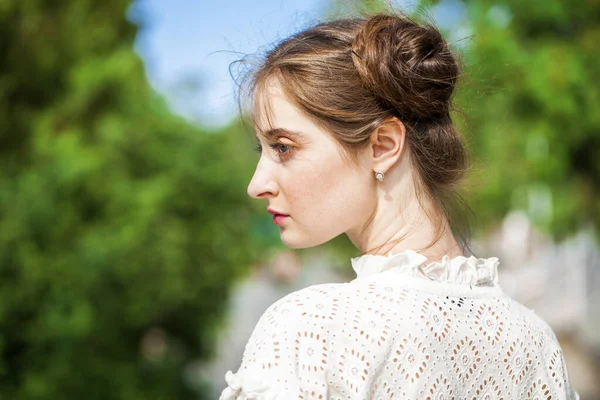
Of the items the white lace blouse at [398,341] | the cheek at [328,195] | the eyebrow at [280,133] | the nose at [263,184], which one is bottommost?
the white lace blouse at [398,341]

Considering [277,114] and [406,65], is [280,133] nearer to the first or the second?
[277,114]

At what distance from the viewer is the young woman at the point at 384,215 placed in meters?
1.23

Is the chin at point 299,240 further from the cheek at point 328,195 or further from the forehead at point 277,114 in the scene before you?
the forehead at point 277,114

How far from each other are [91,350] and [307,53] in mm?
4849

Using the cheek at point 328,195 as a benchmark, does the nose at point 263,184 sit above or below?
above

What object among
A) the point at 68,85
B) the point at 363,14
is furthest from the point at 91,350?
the point at 363,14

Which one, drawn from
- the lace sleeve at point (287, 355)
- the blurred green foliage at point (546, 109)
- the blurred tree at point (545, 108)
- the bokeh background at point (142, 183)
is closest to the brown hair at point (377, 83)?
the lace sleeve at point (287, 355)

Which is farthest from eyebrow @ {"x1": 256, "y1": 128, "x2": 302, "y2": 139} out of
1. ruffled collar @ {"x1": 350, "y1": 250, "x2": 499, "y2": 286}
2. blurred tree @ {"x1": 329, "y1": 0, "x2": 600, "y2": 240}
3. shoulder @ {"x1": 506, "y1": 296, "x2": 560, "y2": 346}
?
blurred tree @ {"x1": 329, "y1": 0, "x2": 600, "y2": 240}

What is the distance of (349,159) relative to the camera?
1349mm

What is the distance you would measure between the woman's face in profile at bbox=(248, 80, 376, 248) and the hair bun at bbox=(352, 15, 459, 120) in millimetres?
127

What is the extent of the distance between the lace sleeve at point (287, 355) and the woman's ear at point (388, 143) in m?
0.26

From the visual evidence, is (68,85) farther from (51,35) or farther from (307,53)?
(307,53)

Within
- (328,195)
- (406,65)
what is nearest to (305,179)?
(328,195)

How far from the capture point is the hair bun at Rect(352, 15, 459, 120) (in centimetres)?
137
